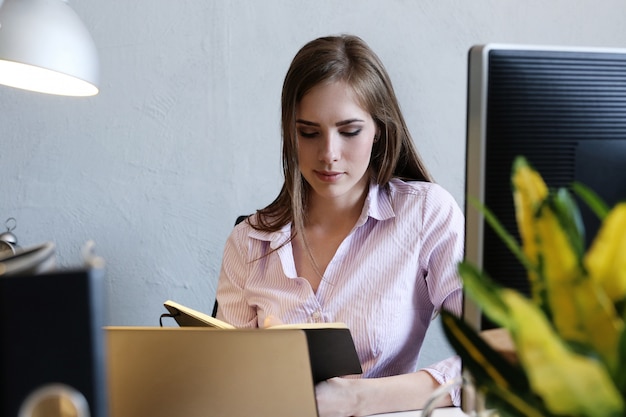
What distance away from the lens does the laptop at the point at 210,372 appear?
0.87 m

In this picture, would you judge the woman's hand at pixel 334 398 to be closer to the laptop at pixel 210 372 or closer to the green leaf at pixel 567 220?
the laptop at pixel 210 372

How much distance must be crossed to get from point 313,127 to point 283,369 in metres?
0.70

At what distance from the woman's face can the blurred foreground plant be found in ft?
3.29

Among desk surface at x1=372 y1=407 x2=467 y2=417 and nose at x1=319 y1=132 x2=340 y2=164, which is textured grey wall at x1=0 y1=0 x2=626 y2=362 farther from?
desk surface at x1=372 y1=407 x2=467 y2=417

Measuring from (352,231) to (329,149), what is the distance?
175mm

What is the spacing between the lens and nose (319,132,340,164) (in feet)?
4.74

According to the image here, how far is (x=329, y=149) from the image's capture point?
145 centimetres

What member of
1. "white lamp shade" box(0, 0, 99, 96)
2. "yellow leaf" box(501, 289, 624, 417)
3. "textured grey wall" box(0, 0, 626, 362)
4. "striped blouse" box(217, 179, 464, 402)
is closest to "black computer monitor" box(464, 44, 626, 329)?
"yellow leaf" box(501, 289, 624, 417)

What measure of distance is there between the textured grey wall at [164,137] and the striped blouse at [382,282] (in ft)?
2.83

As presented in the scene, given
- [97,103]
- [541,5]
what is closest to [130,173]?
[97,103]

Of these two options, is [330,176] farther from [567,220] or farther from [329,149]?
[567,220]

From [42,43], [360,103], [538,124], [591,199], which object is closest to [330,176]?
[360,103]

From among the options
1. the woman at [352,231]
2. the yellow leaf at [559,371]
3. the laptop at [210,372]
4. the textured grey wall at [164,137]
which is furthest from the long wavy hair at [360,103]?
the yellow leaf at [559,371]

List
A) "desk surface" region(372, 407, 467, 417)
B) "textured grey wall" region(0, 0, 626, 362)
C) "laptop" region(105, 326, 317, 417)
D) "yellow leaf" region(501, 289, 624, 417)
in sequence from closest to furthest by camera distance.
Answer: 1. "yellow leaf" region(501, 289, 624, 417)
2. "laptop" region(105, 326, 317, 417)
3. "desk surface" region(372, 407, 467, 417)
4. "textured grey wall" region(0, 0, 626, 362)
